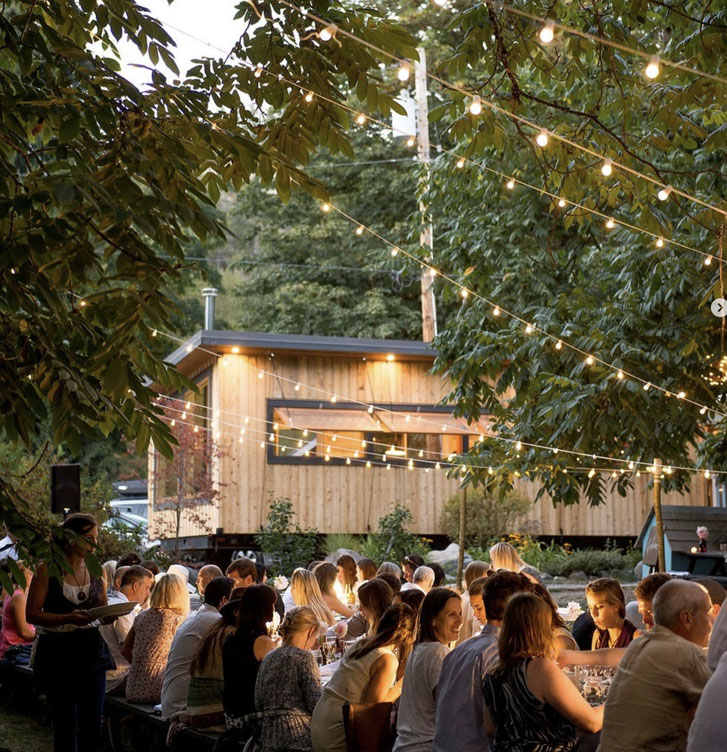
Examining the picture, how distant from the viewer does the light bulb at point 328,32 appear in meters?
5.01

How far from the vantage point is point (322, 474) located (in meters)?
21.7

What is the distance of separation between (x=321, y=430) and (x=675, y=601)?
686 inches

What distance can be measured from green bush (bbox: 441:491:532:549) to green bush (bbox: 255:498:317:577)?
114 inches

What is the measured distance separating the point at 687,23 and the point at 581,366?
184 inches

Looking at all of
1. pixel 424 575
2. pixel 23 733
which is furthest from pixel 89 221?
pixel 23 733

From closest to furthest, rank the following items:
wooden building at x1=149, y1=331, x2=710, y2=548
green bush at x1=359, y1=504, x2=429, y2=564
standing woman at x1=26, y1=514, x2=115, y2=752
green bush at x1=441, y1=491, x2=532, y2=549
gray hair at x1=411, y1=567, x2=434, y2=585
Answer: standing woman at x1=26, y1=514, x2=115, y2=752 < gray hair at x1=411, y1=567, x2=434, y2=585 < green bush at x1=359, y1=504, x2=429, y2=564 < wooden building at x1=149, y1=331, x2=710, y2=548 < green bush at x1=441, y1=491, x2=532, y2=549

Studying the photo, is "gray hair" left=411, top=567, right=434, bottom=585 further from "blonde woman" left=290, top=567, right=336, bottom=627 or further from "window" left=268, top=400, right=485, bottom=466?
"window" left=268, top=400, right=485, bottom=466

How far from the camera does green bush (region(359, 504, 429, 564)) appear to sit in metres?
20.4

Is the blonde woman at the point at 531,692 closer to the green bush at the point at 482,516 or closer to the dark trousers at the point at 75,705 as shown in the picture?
the dark trousers at the point at 75,705

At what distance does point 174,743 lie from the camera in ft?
23.1

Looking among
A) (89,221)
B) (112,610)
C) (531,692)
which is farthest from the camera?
(112,610)

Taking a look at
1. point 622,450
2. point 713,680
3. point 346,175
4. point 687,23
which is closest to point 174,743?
point 713,680

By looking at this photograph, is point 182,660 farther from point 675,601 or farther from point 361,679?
point 675,601

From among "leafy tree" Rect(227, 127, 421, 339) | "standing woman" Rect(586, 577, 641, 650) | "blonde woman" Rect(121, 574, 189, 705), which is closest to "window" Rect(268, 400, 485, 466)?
"leafy tree" Rect(227, 127, 421, 339)
